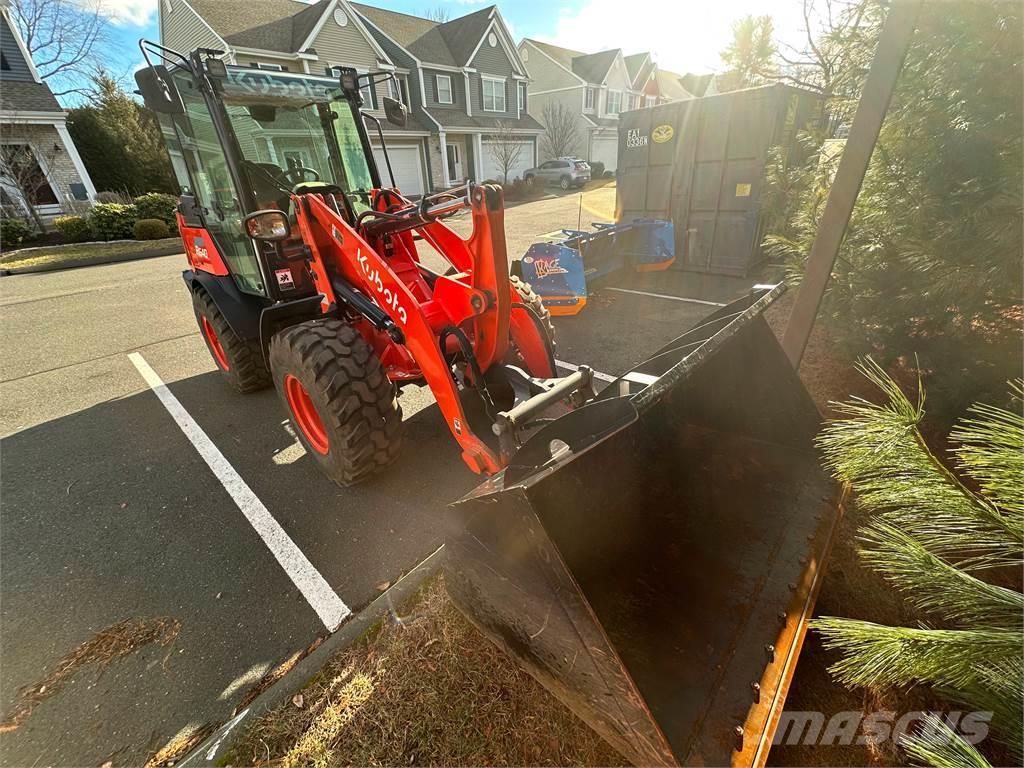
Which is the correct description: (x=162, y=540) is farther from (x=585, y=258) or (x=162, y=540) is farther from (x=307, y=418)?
(x=585, y=258)

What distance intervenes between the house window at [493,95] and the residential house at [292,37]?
5009mm

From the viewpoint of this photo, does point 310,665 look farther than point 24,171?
No

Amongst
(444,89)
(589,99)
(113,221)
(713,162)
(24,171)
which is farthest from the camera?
(589,99)

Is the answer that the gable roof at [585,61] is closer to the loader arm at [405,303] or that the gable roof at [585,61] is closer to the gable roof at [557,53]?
the gable roof at [557,53]

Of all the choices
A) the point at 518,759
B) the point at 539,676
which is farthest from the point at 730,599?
the point at 518,759

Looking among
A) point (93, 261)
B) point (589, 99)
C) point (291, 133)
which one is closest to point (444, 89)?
point (589, 99)

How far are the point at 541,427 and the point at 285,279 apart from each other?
2710 mm

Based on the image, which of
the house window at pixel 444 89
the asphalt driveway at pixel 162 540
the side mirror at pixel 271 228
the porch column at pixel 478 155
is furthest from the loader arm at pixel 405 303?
the house window at pixel 444 89

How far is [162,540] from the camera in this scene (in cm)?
269

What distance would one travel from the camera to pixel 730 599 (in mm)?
1650

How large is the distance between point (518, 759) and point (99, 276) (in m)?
12.9

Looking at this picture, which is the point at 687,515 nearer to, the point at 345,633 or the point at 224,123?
the point at 345,633

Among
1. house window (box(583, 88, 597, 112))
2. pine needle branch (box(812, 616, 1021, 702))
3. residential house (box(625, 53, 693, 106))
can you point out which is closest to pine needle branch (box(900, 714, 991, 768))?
pine needle branch (box(812, 616, 1021, 702))

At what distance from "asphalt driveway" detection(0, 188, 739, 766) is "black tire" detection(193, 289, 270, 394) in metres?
0.18
